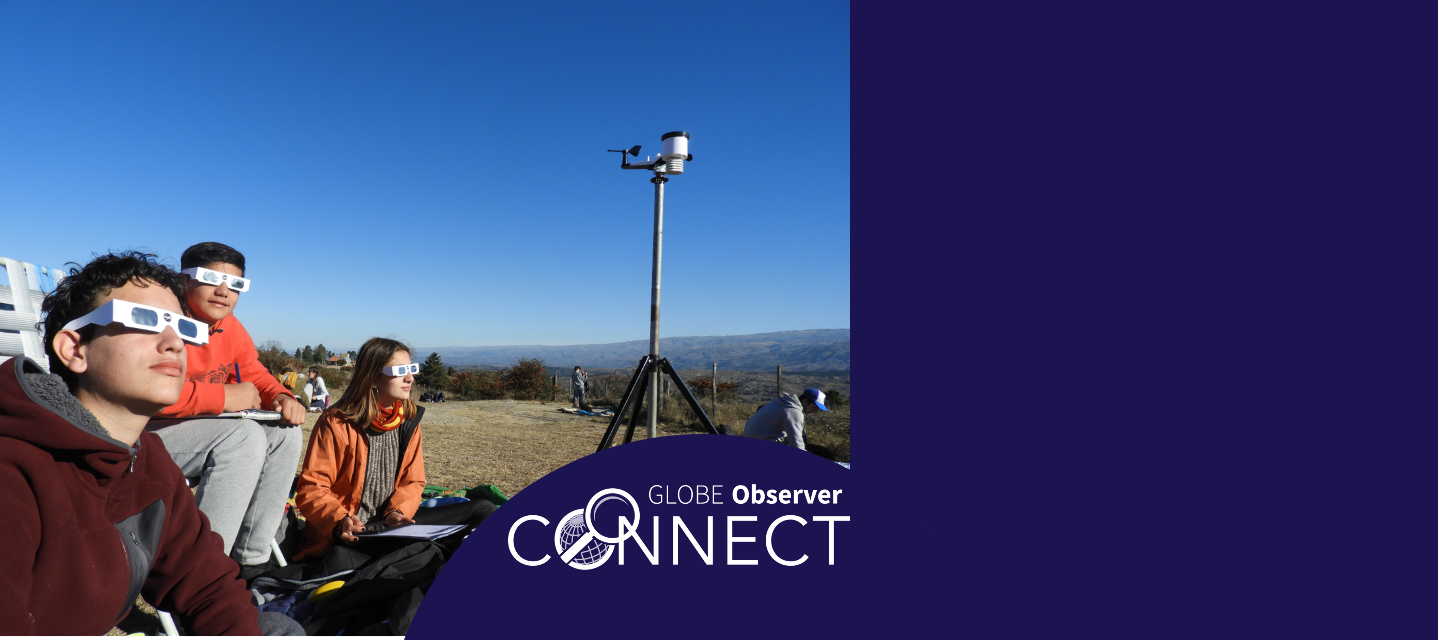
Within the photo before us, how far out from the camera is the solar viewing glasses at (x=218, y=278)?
8.02 feet

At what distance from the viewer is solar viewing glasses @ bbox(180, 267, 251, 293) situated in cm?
244

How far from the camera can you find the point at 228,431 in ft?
7.92

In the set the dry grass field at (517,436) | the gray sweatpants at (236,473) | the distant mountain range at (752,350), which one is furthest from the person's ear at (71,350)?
the distant mountain range at (752,350)

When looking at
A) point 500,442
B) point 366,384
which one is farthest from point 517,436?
point 366,384

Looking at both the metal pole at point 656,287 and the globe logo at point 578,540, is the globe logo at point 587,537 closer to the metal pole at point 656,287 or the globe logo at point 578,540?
the globe logo at point 578,540

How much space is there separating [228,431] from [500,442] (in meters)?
6.80

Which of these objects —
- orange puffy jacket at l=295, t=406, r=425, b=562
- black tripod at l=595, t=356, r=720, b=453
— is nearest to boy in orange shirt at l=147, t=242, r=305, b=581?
orange puffy jacket at l=295, t=406, r=425, b=562

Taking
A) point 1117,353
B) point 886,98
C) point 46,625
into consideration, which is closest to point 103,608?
point 46,625

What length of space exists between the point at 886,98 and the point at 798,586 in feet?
2.34

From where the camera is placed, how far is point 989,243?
2.82 feet

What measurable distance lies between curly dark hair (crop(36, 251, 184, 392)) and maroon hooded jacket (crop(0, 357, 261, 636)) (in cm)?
12

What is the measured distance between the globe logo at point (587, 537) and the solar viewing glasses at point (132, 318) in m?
1.02

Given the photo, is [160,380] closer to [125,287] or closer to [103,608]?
[125,287]

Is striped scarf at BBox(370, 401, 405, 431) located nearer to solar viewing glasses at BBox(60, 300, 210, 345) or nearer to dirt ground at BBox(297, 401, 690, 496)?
Result: solar viewing glasses at BBox(60, 300, 210, 345)
